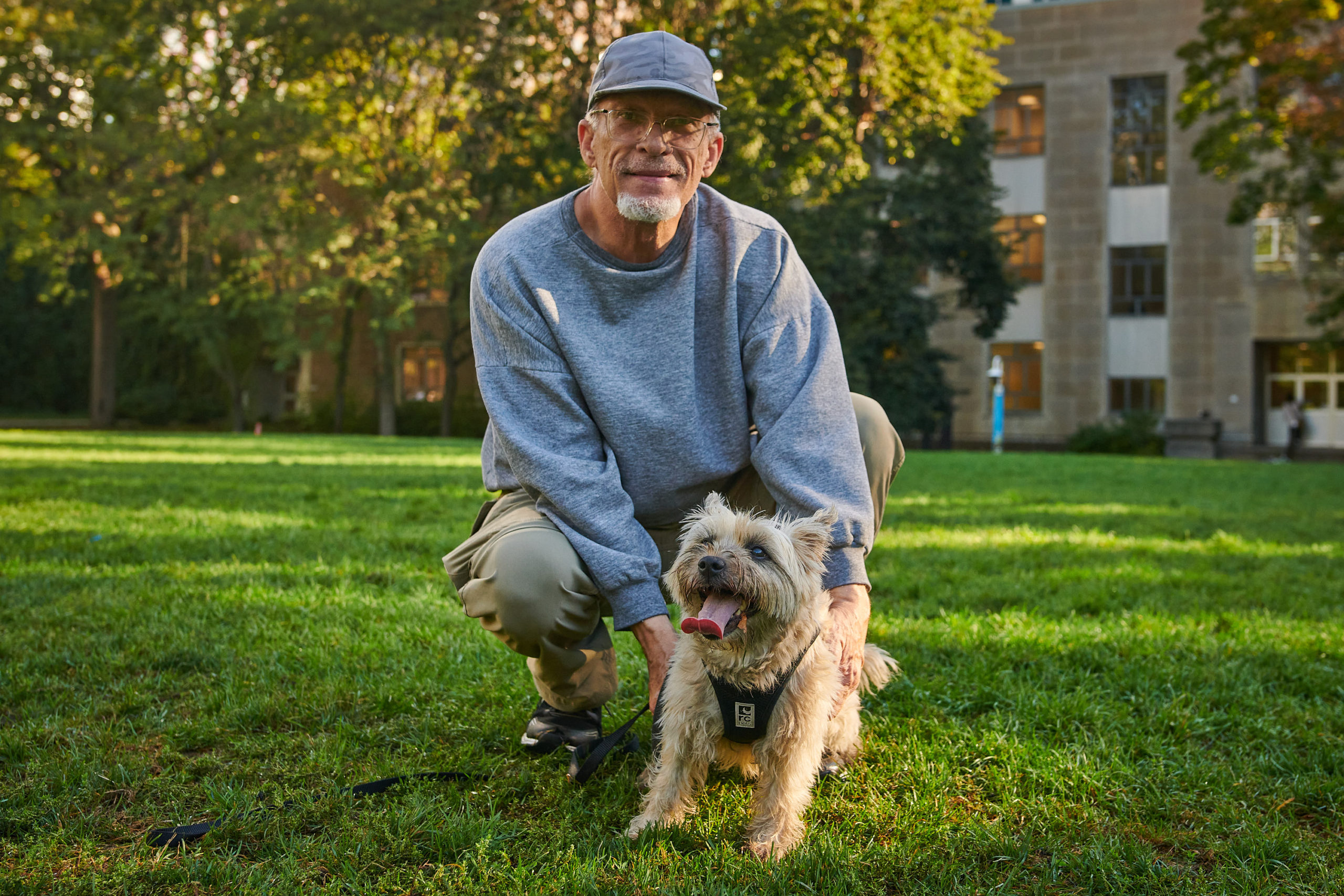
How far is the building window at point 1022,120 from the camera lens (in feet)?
118

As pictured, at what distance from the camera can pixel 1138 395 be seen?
1378 inches

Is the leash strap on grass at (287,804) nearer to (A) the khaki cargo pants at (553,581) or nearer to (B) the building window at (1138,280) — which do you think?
(A) the khaki cargo pants at (553,581)

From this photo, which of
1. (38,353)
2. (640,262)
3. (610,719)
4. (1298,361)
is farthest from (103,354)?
(1298,361)

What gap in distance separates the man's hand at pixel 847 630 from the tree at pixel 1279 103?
13494 mm

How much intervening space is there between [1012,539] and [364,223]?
2430 centimetres

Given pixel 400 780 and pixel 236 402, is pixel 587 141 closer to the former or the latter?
pixel 400 780

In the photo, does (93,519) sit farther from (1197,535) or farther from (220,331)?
(220,331)

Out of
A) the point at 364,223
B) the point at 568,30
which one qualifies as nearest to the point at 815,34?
the point at 568,30

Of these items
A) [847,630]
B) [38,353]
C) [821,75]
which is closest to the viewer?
[847,630]

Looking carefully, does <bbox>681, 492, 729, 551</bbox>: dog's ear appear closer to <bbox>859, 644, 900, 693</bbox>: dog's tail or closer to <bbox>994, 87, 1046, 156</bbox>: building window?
<bbox>859, 644, 900, 693</bbox>: dog's tail

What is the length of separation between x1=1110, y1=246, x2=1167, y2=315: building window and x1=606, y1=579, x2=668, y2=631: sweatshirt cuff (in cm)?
3600

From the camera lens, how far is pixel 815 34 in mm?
20766

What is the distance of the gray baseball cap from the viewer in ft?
9.55

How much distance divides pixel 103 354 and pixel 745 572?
32735 millimetres
